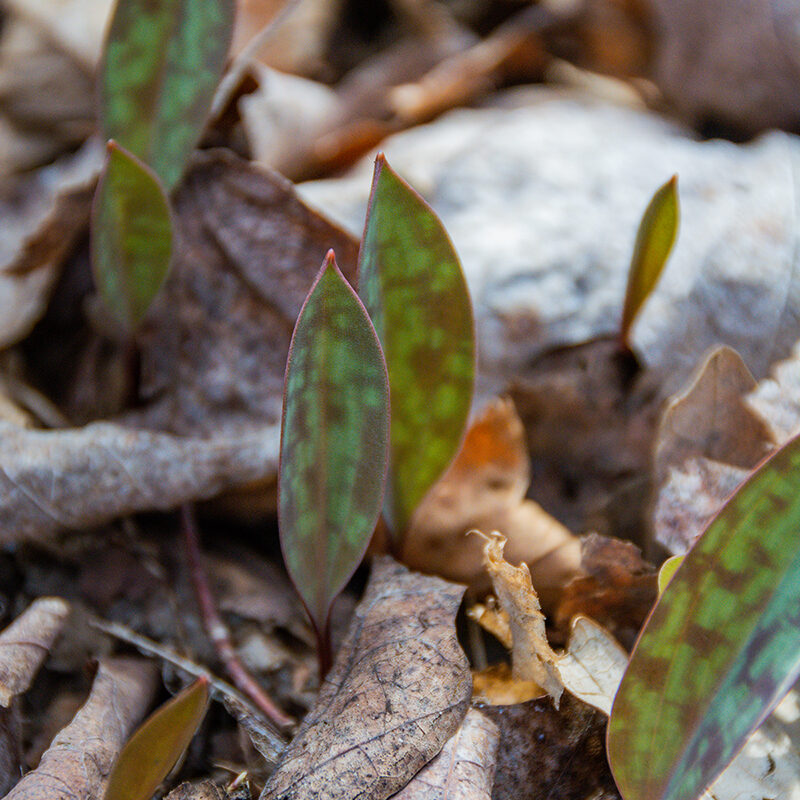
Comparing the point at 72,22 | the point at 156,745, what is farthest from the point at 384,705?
the point at 72,22

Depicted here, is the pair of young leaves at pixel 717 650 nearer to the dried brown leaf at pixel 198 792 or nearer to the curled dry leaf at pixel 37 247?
the dried brown leaf at pixel 198 792

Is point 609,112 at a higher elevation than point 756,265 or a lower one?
higher

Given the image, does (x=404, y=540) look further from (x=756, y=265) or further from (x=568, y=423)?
(x=756, y=265)

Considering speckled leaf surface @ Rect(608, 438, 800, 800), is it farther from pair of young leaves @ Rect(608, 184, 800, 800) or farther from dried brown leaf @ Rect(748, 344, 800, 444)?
dried brown leaf @ Rect(748, 344, 800, 444)

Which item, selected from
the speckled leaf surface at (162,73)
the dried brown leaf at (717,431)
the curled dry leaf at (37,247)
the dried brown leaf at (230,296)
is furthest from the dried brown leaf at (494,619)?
the curled dry leaf at (37,247)

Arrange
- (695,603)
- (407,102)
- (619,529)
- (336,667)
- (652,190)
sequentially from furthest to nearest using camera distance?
(407,102) < (652,190) < (619,529) < (336,667) < (695,603)

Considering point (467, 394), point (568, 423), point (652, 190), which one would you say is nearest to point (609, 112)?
point (652, 190)
